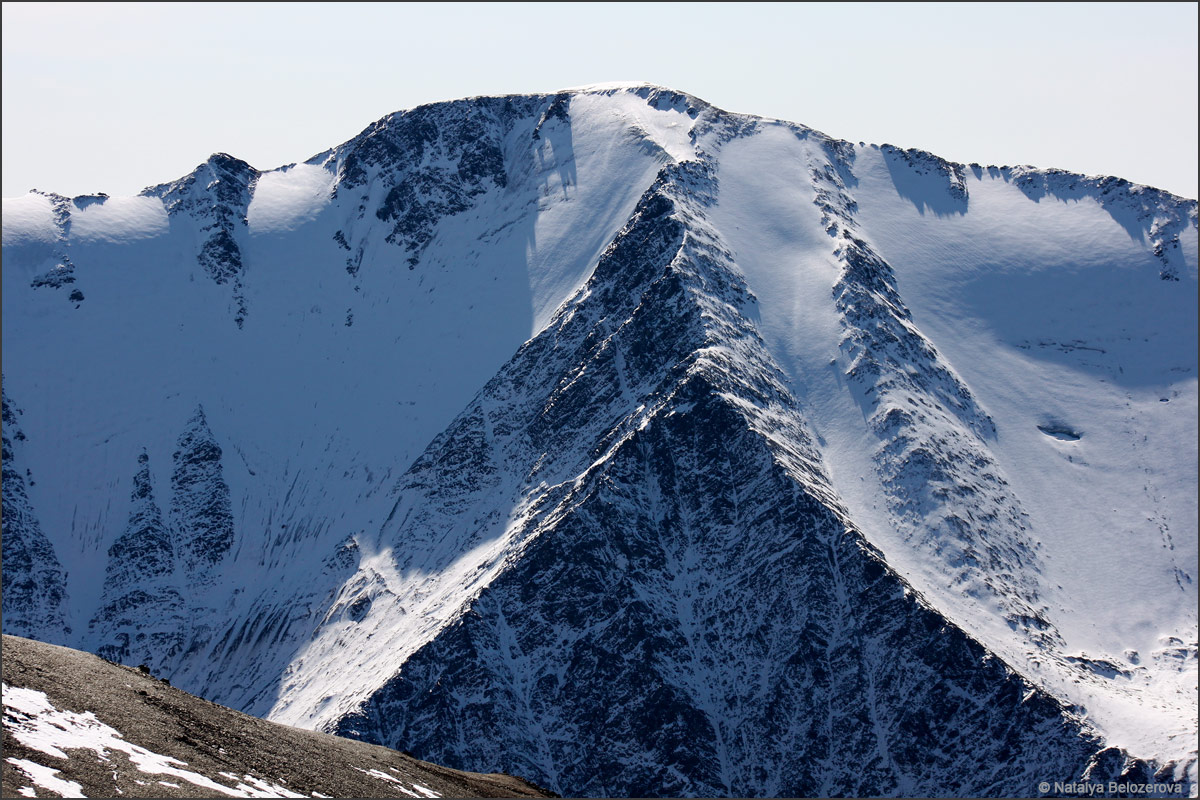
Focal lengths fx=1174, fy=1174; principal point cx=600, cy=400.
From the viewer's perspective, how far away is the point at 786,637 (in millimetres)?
151375

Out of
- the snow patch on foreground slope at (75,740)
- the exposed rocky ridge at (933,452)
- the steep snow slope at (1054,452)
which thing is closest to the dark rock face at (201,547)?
the steep snow slope at (1054,452)

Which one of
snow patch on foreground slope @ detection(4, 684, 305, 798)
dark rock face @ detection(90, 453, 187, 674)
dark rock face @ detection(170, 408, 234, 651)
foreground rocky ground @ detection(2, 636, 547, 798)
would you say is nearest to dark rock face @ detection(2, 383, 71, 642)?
dark rock face @ detection(90, 453, 187, 674)

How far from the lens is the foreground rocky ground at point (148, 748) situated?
5419cm

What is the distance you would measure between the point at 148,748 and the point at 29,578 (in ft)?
487

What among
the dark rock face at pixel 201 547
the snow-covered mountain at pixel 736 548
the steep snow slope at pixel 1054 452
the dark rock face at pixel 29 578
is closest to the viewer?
the snow-covered mountain at pixel 736 548

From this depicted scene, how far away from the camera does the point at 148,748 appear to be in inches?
2341

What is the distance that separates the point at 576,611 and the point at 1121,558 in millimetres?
74270

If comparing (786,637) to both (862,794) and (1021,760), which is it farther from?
(1021,760)

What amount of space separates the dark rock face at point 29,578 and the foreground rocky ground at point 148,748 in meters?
128

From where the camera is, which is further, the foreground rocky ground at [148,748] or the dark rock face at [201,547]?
the dark rock face at [201,547]

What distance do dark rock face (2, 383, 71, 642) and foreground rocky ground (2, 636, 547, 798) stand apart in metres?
128

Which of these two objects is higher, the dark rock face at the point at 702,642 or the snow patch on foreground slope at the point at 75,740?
the snow patch on foreground slope at the point at 75,740

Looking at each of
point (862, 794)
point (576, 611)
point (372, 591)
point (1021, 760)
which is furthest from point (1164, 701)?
point (372, 591)

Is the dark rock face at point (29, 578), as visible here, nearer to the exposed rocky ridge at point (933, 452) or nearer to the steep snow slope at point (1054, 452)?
the steep snow slope at point (1054, 452)
